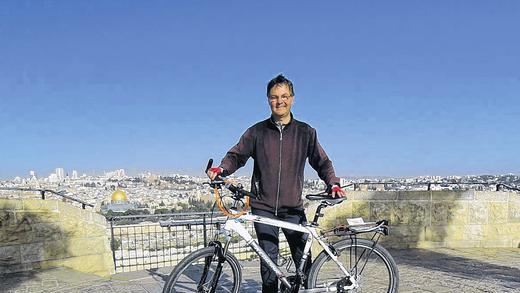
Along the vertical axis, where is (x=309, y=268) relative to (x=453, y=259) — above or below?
above

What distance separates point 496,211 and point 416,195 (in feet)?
4.54

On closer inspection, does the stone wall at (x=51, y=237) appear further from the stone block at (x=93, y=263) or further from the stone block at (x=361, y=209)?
the stone block at (x=361, y=209)

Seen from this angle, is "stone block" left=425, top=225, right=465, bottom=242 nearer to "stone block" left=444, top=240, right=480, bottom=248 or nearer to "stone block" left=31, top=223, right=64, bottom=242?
"stone block" left=444, top=240, right=480, bottom=248

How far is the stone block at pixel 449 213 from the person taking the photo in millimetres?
6938

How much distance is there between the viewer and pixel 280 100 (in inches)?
122

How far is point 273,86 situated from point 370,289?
5.83 ft

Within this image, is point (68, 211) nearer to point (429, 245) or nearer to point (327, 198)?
point (327, 198)

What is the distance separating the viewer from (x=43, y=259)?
571cm

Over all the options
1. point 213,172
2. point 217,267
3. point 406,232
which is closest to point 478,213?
point 406,232

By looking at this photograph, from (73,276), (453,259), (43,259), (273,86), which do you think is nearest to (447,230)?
(453,259)

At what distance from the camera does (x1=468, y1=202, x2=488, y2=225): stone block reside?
698cm

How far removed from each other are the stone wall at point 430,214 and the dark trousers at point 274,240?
3.70 m

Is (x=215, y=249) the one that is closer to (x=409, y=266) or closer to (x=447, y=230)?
(x=409, y=266)

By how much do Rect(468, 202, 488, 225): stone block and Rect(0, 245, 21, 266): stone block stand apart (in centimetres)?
672
